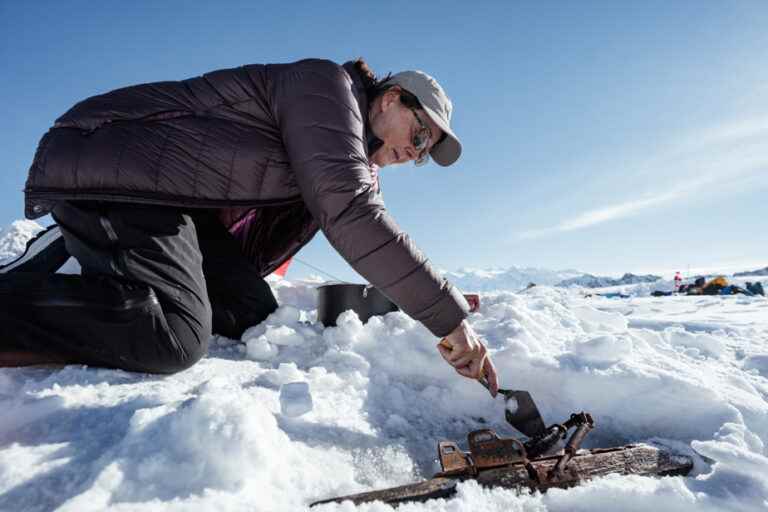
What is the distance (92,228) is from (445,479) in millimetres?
1617

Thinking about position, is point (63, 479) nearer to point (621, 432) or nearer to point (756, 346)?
point (621, 432)

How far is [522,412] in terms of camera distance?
5.56ft

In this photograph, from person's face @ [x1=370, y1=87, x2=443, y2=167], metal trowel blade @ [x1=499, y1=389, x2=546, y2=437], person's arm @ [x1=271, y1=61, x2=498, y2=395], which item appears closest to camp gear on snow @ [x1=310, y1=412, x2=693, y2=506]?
metal trowel blade @ [x1=499, y1=389, x2=546, y2=437]

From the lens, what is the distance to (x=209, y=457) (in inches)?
43.3

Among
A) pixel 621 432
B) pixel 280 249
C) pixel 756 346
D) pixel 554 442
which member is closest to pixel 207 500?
pixel 554 442

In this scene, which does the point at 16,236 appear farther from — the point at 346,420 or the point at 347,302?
the point at 346,420

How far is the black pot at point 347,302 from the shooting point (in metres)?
2.75

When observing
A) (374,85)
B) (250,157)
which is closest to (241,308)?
(250,157)

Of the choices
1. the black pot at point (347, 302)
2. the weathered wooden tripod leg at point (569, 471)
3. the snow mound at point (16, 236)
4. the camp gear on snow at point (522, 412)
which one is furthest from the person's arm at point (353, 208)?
the snow mound at point (16, 236)

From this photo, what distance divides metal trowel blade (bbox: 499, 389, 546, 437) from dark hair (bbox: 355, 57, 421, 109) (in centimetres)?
136

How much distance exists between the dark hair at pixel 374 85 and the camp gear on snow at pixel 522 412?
1.12 meters

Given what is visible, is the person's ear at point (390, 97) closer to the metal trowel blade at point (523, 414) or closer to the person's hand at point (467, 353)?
the person's hand at point (467, 353)

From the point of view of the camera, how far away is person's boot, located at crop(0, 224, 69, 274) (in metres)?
1.84

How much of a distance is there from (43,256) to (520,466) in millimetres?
2155
